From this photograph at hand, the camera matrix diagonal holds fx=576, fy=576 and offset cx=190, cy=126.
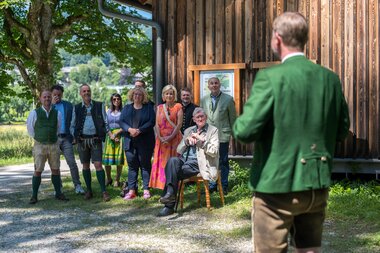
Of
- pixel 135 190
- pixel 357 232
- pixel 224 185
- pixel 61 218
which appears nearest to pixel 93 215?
pixel 61 218

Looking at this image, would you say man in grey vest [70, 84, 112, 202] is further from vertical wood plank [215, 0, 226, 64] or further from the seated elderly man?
vertical wood plank [215, 0, 226, 64]

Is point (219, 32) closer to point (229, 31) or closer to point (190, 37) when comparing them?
point (229, 31)

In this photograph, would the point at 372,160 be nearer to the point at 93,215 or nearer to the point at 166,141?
the point at 166,141

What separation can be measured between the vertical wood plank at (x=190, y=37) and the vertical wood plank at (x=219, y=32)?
0.47m

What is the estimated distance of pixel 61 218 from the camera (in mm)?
7887

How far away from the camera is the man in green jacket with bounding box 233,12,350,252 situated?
301 centimetres

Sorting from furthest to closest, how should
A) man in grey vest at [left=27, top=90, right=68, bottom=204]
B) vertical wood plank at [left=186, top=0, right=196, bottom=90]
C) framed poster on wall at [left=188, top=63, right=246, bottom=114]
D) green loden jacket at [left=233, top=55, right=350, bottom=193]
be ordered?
vertical wood plank at [left=186, top=0, right=196, bottom=90] < framed poster on wall at [left=188, top=63, right=246, bottom=114] < man in grey vest at [left=27, top=90, right=68, bottom=204] < green loden jacket at [left=233, top=55, right=350, bottom=193]

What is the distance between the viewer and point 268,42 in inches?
416

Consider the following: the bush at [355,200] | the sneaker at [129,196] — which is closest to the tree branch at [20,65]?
the sneaker at [129,196]

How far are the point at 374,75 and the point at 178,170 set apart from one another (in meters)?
3.95

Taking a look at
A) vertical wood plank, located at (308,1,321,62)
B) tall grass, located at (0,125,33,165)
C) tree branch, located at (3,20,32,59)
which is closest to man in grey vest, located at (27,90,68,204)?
vertical wood plank, located at (308,1,321,62)

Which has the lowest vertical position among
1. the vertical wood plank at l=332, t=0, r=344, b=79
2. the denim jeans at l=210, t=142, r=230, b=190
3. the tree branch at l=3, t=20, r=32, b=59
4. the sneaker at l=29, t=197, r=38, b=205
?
the sneaker at l=29, t=197, r=38, b=205

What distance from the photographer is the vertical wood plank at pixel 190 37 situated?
36.5ft

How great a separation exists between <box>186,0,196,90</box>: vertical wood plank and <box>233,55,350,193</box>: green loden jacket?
806 cm
